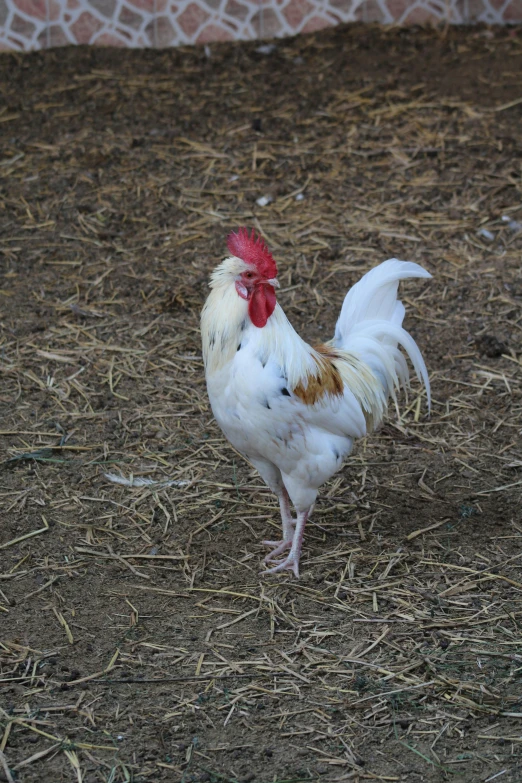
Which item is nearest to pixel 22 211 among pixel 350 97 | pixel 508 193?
pixel 350 97

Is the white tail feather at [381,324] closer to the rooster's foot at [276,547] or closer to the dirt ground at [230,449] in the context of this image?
the dirt ground at [230,449]

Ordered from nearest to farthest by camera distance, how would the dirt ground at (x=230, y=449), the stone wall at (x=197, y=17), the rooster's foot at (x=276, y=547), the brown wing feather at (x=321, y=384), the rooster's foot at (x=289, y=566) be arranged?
1. the dirt ground at (x=230, y=449)
2. the brown wing feather at (x=321, y=384)
3. the rooster's foot at (x=289, y=566)
4. the rooster's foot at (x=276, y=547)
5. the stone wall at (x=197, y=17)

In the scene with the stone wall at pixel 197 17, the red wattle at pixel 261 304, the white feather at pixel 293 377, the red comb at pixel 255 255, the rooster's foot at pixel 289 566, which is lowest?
the rooster's foot at pixel 289 566

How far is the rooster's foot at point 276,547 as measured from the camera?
4.50 meters

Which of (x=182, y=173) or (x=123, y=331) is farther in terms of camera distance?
(x=182, y=173)

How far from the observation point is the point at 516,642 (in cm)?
383

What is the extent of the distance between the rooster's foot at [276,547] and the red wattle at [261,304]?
4.03 ft

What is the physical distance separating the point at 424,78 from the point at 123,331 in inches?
168

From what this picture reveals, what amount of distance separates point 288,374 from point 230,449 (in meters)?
1.47

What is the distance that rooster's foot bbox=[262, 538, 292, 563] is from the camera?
450 cm

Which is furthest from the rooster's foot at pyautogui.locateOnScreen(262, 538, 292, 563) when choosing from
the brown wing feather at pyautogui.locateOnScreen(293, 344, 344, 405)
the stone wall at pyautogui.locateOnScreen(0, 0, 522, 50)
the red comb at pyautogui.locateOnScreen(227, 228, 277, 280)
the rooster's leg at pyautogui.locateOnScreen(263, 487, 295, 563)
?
the stone wall at pyautogui.locateOnScreen(0, 0, 522, 50)

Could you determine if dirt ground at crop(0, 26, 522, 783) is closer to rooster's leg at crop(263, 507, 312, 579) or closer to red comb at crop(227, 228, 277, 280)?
rooster's leg at crop(263, 507, 312, 579)

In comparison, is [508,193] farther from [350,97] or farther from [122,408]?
[122,408]

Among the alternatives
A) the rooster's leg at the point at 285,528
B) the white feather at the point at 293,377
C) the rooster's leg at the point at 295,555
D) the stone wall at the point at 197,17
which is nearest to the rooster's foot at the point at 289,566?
the rooster's leg at the point at 295,555
